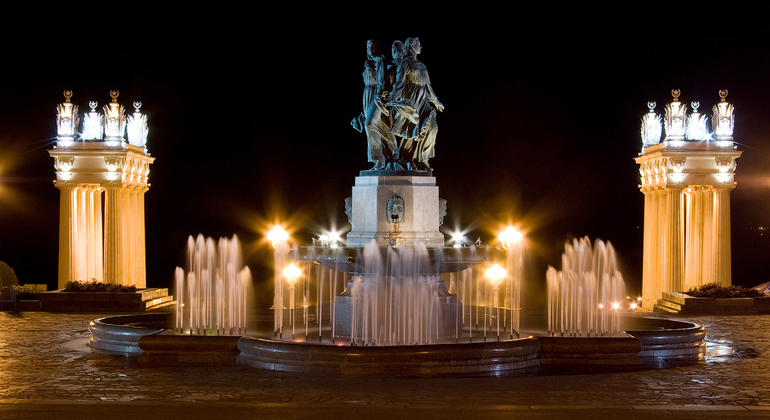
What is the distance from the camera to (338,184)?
3934cm

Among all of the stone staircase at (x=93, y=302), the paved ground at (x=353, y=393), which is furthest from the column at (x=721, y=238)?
the stone staircase at (x=93, y=302)

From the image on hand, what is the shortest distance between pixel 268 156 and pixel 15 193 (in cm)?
1187

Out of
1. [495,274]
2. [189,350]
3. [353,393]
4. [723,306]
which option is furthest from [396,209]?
[723,306]

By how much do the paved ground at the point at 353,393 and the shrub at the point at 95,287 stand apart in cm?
1238

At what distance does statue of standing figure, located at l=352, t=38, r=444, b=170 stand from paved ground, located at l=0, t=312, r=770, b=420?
5.33 meters

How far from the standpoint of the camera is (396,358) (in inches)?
555

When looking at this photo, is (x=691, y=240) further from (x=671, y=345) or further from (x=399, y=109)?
(x=399, y=109)

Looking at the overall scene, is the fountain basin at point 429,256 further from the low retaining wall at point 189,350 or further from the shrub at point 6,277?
the shrub at point 6,277

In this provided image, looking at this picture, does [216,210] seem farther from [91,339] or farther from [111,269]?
[91,339]

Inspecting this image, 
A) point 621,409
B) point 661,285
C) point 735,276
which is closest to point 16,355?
point 621,409

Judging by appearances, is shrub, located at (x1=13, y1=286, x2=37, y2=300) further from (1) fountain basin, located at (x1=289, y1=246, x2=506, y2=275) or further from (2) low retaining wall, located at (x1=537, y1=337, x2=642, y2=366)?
(2) low retaining wall, located at (x1=537, y1=337, x2=642, y2=366)

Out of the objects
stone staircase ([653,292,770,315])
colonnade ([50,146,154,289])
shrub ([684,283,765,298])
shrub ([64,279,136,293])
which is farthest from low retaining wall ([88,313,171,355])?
shrub ([684,283,765,298])

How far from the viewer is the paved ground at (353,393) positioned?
36.9 feet

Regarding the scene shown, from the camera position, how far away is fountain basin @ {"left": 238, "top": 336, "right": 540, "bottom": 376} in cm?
1408
